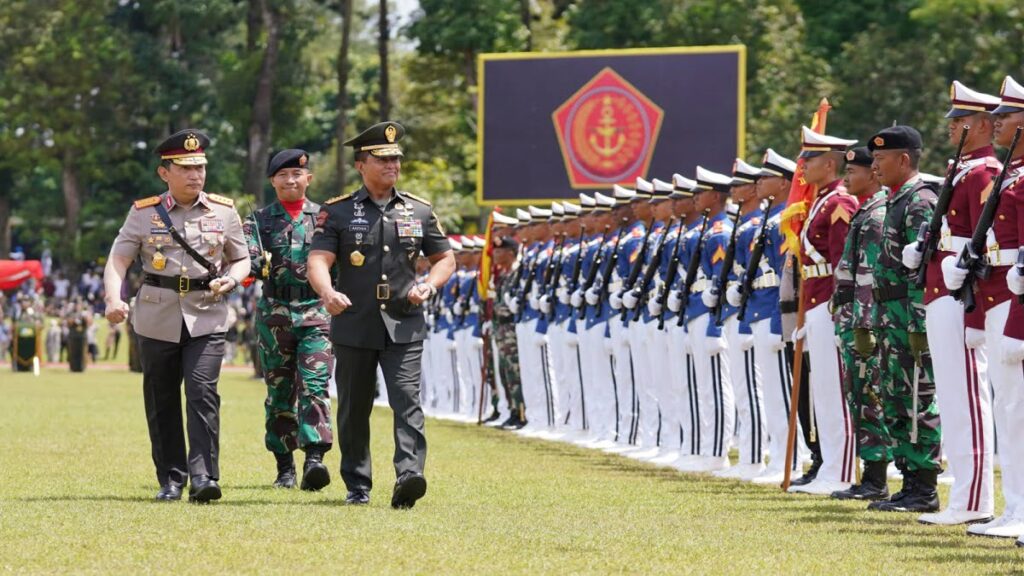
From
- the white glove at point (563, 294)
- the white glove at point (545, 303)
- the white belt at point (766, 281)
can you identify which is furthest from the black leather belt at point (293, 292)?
the white glove at point (545, 303)

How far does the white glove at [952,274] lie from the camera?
904cm

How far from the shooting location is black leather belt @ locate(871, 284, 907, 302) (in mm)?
10812

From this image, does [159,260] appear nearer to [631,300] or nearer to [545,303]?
[631,300]

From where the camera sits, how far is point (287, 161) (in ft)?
40.4

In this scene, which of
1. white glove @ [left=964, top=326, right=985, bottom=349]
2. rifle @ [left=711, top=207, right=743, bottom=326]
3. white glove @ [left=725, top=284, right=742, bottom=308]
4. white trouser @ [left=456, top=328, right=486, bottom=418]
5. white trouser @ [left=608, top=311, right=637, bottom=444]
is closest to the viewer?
white glove @ [left=964, top=326, right=985, bottom=349]

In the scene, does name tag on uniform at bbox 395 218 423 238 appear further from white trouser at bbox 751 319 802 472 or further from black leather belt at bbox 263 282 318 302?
white trouser at bbox 751 319 802 472

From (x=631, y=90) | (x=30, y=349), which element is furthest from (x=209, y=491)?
(x=30, y=349)

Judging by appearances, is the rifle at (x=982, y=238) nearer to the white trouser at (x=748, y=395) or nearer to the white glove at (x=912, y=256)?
the white glove at (x=912, y=256)

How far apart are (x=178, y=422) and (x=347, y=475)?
3.70ft

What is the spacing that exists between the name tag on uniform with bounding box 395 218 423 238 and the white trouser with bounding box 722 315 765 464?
3.51 m

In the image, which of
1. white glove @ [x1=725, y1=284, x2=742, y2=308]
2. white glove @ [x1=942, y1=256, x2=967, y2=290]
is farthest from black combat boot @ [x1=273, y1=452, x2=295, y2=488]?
white glove @ [x1=942, y1=256, x2=967, y2=290]

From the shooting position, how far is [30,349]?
42656 millimetres

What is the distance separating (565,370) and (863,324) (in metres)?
8.29

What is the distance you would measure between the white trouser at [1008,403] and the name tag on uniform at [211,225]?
450cm
